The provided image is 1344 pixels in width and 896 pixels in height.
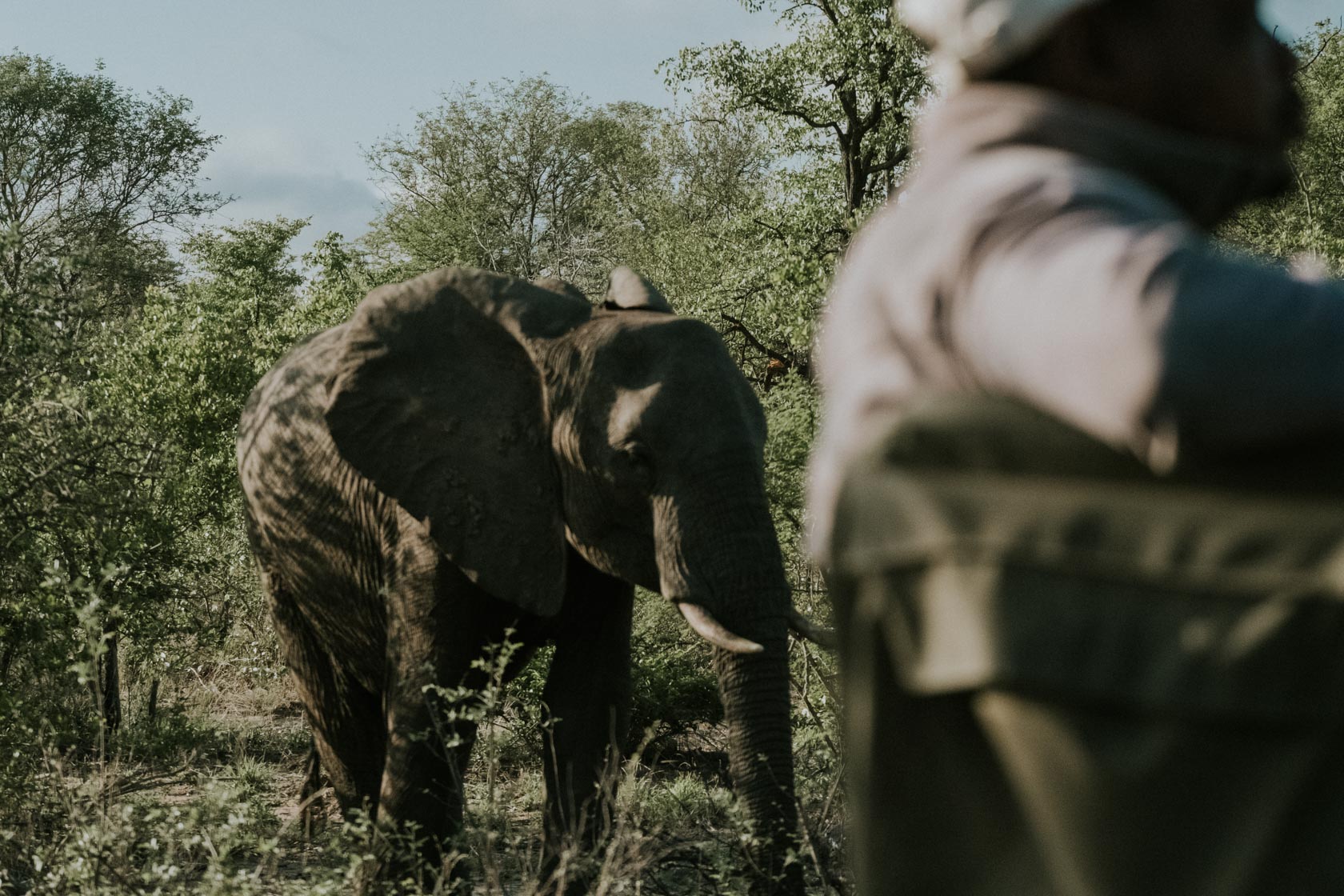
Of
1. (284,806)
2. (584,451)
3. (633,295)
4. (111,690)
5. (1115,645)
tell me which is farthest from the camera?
(111,690)

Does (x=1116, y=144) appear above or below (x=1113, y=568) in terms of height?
above

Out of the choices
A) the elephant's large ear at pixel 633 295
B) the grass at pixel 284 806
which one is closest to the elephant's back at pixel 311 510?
the grass at pixel 284 806

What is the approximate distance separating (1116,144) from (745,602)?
451 centimetres

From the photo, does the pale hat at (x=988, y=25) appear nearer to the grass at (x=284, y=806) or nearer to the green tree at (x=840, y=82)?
the grass at (x=284, y=806)

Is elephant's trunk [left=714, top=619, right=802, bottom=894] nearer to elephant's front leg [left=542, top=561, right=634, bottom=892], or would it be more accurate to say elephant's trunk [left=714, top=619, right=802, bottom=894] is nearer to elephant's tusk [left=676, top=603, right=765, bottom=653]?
elephant's tusk [left=676, top=603, right=765, bottom=653]

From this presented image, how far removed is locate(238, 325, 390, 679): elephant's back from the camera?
6.82 meters

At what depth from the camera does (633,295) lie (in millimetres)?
6379

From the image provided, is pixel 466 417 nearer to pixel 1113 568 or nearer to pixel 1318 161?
pixel 1113 568

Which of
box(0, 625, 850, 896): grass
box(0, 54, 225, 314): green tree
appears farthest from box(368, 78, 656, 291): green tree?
box(0, 625, 850, 896): grass

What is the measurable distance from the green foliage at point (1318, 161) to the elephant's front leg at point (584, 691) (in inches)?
333

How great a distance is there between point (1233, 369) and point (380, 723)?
7152 millimetres

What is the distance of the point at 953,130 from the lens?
1087 mm

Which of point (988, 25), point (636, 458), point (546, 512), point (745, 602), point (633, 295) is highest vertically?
point (633, 295)

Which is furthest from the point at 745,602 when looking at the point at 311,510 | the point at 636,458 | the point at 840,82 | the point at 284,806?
the point at 840,82
